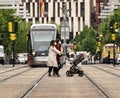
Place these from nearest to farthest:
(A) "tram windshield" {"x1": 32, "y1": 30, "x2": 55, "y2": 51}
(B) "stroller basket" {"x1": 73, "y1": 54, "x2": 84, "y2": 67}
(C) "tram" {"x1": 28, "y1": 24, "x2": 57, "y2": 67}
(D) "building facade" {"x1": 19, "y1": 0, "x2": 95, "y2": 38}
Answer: (B) "stroller basket" {"x1": 73, "y1": 54, "x2": 84, "y2": 67} < (C) "tram" {"x1": 28, "y1": 24, "x2": 57, "y2": 67} < (A) "tram windshield" {"x1": 32, "y1": 30, "x2": 55, "y2": 51} < (D) "building facade" {"x1": 19, "y1": 0, "x2": 95, "y2": 38}

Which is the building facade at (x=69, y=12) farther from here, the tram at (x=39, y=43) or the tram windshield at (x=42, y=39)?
the tram windshield at (x=42, y=39)

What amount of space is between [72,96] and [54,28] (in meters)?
36.5

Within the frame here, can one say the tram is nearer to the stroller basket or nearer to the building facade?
the stroller basket

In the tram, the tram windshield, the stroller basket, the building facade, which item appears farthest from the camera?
the building facade

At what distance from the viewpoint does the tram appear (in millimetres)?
53556

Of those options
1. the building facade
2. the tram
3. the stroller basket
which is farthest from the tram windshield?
the building facade

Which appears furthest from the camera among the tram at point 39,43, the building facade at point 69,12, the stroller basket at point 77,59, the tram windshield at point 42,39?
the building facade at point 69,12

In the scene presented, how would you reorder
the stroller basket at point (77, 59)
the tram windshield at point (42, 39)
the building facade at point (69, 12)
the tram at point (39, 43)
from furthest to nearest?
the building facade at point (69, 12), the tram windshield at point (42, 39), the tram at point (39, 43), the stroller basket at point (77, 59)

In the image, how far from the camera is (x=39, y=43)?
54.6m

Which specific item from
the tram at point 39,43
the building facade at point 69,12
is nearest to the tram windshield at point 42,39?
the tram at point 39,43

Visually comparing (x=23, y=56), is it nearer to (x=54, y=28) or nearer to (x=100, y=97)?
(x=54, y=28)

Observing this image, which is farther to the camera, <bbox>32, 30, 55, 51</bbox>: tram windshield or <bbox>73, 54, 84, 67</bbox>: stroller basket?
<bbox>32, 30, 55, 51</bbox>: tram windshield

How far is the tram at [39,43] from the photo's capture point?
53.6m

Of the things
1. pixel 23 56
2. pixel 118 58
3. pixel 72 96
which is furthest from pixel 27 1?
pixel 72 96
